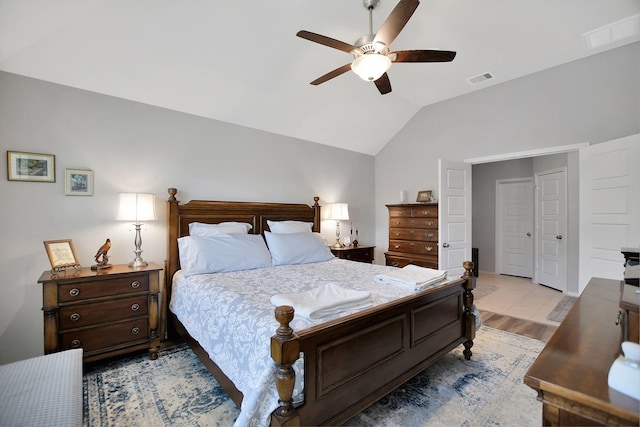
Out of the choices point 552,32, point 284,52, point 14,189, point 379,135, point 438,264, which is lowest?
point 438,264

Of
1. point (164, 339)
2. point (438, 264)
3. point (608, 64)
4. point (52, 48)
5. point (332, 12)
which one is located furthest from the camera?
point (438, 264)

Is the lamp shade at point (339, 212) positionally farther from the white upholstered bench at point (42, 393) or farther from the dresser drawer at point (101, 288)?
the white upholstered bench at point (42, 393)

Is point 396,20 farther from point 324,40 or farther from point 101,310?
point 101,310

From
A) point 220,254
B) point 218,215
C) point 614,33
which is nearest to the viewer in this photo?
point 220,254

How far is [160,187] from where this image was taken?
312 centimetres

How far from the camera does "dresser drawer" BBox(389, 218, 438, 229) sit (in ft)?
14.1

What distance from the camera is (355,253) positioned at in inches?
176

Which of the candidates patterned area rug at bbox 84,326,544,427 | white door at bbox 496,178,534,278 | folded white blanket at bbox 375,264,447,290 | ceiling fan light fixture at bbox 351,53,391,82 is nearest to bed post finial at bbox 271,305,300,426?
patterned area rug at bbox 84,326,544,427

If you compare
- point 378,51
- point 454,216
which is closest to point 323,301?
point 378,51

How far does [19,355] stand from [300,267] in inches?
100

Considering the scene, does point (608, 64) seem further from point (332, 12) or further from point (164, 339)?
point (164, 339)

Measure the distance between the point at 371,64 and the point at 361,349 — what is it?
196 cm

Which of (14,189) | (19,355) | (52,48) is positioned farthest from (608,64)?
(19,355)

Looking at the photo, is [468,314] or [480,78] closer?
[468,314]
